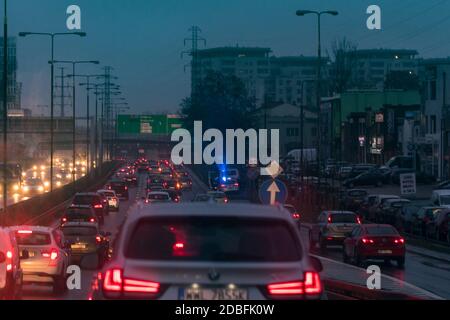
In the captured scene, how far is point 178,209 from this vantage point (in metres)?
8.88

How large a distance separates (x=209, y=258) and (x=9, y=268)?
10.0 meters

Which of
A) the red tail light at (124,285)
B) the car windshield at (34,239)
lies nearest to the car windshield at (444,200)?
the car windshield at (34,239)

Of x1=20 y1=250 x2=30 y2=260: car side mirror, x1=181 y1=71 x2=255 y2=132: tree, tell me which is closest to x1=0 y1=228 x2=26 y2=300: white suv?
x1=20 y1=250 x2=30 y2=260: car side mirror

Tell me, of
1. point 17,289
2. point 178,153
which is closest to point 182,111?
point 178,153

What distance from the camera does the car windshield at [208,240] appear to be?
8.55 metres

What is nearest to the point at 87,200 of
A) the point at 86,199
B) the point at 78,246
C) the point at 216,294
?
the point at 86,199

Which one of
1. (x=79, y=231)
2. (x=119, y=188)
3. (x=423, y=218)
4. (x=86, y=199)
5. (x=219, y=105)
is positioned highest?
(x=219, y=105)

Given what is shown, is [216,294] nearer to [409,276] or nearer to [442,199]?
[409,276]

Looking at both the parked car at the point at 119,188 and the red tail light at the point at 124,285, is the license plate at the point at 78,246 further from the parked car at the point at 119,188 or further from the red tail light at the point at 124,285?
the parked car at the point at 119,188

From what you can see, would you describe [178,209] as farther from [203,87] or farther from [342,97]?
[203,87]

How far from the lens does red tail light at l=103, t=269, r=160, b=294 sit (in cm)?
834

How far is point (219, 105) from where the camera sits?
128 m

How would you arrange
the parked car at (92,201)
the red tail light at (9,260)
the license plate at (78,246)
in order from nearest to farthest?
the red tail light at (9,260) → the license plate at (78,246) → the parked car at (92,201)
